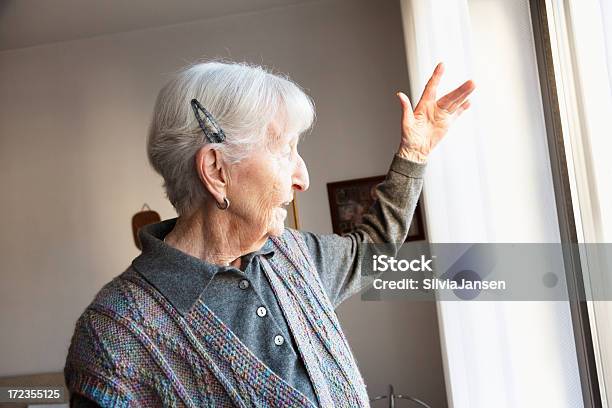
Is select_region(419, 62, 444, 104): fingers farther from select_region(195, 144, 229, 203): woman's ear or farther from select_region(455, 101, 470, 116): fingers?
select_region(195, 144, 229, 203): woman's ear

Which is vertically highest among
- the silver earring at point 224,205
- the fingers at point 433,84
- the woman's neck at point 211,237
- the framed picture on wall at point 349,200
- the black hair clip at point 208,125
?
the framed picture on wall at point 349,200

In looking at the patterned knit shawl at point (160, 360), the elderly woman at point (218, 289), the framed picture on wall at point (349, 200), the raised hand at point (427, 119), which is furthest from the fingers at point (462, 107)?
the framed picture on wall at point (349, 200)

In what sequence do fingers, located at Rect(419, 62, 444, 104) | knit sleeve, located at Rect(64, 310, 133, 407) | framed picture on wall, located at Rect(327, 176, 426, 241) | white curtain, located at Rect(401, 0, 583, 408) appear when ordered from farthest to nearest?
framed picture on wall, located at Rect(327, 176, 426, 241) → white curtain, located at Rect(401, 0, 583, 408) → fingers, located at Rect(419, 62, 444, 104) → knit sleeve, located at Rect(64, 310, 133, 407)

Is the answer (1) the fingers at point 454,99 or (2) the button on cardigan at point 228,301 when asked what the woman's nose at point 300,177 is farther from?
(1) the fingers at point 454,99

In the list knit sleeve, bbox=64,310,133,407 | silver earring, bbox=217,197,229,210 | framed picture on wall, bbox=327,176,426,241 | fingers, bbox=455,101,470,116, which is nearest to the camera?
knit sleeve, bbox=64,310,133,407

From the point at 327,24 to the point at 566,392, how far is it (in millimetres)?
2898

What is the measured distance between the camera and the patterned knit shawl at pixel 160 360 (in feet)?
3.02

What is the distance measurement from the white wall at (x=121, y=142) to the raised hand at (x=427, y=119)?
2459 mm

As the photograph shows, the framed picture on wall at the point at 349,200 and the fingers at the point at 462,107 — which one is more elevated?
the framed picture on wall at the point at 349,200

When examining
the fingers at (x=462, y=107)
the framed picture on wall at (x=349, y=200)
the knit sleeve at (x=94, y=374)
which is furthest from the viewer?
the framed picture on wall at (x=349, y=200)

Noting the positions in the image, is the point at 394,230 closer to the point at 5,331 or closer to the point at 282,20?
the point at 282,20

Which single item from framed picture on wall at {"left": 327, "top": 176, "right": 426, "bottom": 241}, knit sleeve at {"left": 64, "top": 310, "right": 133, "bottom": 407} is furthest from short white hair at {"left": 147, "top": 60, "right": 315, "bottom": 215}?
framed picture on wall at {"left": 327, "top": 176, "right": 426, "bottom": 241}

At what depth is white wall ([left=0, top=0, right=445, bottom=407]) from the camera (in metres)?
3.81

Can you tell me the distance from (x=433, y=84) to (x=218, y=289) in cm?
61
